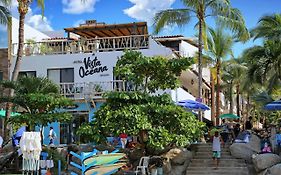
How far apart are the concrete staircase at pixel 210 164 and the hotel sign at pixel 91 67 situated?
995 centimetres

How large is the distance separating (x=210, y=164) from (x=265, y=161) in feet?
9.01

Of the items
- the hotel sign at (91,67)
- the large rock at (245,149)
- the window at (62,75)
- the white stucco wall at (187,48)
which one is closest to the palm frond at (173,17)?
the hotel sign at (91,67)

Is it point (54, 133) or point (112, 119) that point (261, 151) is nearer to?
point (112, 119)

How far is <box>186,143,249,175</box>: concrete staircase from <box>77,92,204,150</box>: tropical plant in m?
1.46

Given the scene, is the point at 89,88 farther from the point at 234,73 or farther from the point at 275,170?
the point at 234,73

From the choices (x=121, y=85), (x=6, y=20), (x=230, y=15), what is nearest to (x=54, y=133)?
(x=121, y=85)

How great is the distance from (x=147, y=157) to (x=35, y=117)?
16.9 feet

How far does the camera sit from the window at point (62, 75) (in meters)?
30.8

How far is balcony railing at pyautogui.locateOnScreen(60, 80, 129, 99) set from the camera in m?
28.5

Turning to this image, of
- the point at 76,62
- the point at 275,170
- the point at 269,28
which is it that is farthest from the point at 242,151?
the point at 76,62

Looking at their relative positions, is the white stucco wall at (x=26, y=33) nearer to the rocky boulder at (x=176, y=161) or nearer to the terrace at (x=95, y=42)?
the terrace at (x=95, y=42)

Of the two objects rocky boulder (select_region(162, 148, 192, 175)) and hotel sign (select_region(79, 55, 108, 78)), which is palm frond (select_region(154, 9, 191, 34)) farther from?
rocky boulder (select_region(162, 148, 192, 175))

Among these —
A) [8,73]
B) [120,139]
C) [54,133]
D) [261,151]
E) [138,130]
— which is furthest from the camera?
[8,73]

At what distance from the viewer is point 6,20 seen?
25531 millimetres
